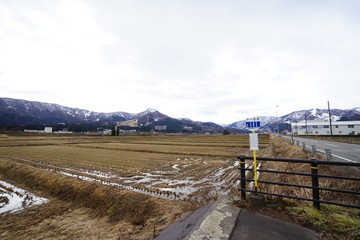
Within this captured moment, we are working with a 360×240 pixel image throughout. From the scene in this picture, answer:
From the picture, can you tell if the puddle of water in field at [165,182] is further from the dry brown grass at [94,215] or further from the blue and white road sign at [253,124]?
the blue and white road sign at [253,124]

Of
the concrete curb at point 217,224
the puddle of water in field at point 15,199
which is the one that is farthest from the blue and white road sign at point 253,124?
the puddle of water in field at point 15,199

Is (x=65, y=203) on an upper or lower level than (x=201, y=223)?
lower

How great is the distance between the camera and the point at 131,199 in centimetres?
779

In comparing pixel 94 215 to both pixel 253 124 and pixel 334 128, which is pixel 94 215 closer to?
pixel 253 124

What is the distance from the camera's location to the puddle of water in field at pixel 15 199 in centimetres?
797

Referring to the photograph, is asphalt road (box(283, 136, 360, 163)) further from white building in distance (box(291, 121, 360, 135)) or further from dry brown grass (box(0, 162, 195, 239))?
white building in distance (box(291, 121, 360, 135))

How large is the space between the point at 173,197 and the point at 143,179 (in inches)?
150

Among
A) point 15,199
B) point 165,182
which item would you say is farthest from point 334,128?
point 15,199

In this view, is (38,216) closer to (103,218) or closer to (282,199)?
(103,218)

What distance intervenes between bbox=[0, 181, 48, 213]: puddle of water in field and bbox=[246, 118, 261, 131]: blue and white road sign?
33.9ft

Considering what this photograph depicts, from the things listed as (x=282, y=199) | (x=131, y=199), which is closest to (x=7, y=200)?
(x=131, y=199)

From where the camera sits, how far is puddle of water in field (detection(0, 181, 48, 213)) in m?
7.97

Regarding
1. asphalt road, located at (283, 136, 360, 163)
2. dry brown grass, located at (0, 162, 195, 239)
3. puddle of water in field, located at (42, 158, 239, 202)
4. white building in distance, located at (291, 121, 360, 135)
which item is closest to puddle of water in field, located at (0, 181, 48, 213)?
dry brown grass, located at (0, 162, 195, 239)

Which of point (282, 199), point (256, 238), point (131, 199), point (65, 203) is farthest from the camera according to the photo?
point (65, 203)
